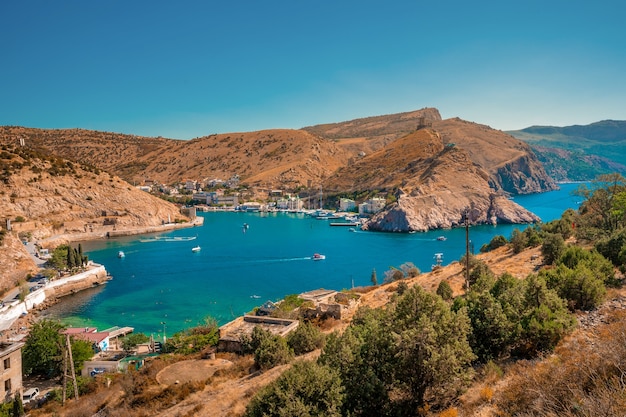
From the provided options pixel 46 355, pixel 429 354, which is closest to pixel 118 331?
pixel 46 355

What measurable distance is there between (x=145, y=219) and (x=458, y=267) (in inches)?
2598

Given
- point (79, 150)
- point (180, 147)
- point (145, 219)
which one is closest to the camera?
point (145, 219)

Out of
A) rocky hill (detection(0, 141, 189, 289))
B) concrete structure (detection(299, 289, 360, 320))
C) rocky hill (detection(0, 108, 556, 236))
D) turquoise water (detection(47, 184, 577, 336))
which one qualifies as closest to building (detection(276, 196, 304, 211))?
rocky hill (detection(0, 108, 556, 236))

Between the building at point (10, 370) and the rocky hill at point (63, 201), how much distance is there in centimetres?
4382

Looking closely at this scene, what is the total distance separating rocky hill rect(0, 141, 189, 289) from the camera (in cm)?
6250

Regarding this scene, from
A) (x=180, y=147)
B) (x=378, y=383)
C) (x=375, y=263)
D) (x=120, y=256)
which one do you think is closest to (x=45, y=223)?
(x=120, y=256)

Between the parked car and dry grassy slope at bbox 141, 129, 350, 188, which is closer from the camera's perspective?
the parked car

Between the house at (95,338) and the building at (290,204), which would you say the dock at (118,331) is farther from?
the building at (290,204)

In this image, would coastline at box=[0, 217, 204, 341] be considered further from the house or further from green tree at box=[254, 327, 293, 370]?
green tree at box=[254, 327, 293, 370]

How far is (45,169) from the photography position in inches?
2840

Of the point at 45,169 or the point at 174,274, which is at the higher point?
the point at 45,169

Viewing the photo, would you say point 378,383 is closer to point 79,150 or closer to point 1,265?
point 1,265

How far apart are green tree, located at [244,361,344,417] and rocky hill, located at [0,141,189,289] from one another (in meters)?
58.7

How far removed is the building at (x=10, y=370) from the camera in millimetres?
17375
